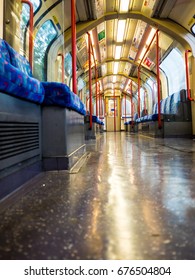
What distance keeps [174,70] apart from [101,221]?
9.47 m

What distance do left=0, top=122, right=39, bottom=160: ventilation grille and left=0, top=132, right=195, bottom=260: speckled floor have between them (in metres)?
0.26

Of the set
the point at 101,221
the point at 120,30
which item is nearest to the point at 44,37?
the point at 120,30

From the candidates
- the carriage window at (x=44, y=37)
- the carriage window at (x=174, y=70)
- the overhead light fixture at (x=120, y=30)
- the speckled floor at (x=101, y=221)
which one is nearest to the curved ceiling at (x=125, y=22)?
the overhead light fixture at (x=120, y=30)

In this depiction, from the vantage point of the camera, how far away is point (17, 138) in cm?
126

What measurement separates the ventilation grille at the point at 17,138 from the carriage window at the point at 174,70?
774 centimetres

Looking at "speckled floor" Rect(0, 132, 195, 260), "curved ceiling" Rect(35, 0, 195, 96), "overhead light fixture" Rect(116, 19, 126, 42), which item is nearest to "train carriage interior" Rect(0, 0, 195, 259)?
"speckled floor" Rect(0, 132, 195, 260)

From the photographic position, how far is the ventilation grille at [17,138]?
→ 3.54 ft

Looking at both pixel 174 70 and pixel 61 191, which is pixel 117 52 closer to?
pixel 174 70

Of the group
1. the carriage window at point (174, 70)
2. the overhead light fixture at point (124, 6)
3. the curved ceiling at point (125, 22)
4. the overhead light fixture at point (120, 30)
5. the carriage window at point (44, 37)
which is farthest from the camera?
the carriage window at point (174, 70)

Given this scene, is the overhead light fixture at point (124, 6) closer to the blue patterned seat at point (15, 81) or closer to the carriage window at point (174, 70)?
the carriage window at point (174, 70)

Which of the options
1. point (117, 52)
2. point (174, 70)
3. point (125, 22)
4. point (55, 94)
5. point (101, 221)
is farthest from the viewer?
point (117, 52)
